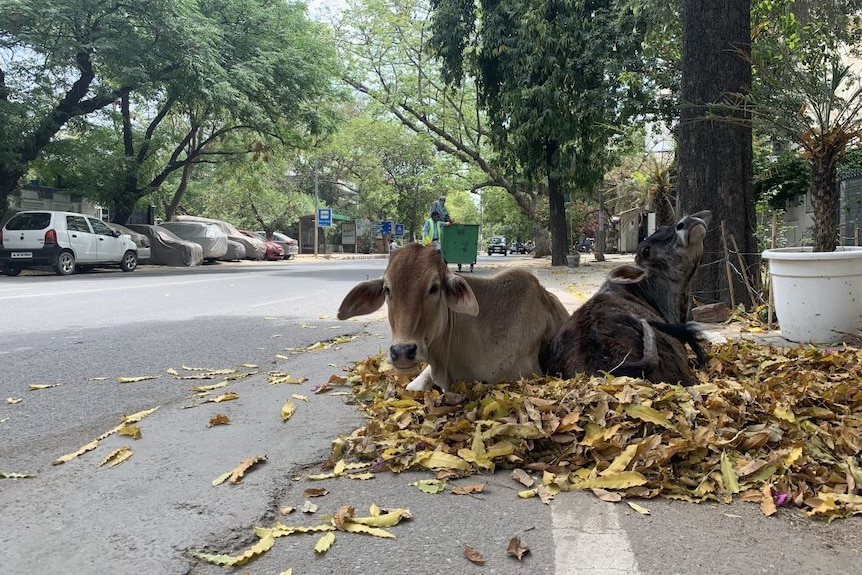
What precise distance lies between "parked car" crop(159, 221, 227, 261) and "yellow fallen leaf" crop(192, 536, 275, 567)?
24.3 metres

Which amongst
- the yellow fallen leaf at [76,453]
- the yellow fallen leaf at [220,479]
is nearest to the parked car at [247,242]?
the yellow fallen leaf at [76,453]

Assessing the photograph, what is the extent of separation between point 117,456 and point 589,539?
212 centimetres

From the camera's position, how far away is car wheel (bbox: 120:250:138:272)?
762 inches

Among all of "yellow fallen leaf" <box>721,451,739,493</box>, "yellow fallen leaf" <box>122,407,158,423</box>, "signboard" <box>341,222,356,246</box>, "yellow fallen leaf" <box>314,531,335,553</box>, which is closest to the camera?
"yellow fallen leaf" <box>314,531,335,553</box>

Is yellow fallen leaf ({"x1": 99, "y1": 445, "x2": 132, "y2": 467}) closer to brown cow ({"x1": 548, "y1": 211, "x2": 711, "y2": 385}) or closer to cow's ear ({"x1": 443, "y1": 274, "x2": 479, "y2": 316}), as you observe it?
cow's ear ({"x1": 443, "y1": 274, "x2": 479, "y2": 316})

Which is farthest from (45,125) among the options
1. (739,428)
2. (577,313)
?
(739,428)

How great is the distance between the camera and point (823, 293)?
498 cm

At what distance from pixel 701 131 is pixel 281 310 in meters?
5.86

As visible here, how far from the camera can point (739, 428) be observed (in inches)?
107

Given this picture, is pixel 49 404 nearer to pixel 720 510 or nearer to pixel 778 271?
pixel 720 510

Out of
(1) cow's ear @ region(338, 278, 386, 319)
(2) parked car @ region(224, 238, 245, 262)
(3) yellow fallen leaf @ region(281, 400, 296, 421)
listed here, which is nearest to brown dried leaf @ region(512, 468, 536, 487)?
(1) cow's ear @ region(338, 278, 386, 319)

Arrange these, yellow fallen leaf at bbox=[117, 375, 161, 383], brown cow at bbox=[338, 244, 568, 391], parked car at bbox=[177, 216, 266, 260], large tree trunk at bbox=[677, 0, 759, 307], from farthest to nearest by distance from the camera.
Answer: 1. parked car at bbox=[177, 216, 266, 260]
2. large tree trunk at bbox=[677, 0, 759, 307]
3. yellow fallen leaf at bbox=[117, 375, 161, 383]
4. brown cow at bbox=[338, 244, 568, 391]

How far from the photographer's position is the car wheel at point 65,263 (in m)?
16.7

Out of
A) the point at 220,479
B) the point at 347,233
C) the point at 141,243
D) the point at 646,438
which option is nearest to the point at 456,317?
the point at 646,438
